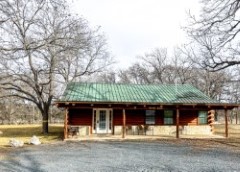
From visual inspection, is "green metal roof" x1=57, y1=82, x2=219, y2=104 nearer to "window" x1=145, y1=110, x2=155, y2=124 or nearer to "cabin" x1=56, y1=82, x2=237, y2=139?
"cabin" x1=56, y1=82, x2=237, y2=139

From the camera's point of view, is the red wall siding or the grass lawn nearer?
the grass lawn

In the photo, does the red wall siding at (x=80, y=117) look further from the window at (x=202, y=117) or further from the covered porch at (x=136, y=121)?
the window at (x=202, y=117)

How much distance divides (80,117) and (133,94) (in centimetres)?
473

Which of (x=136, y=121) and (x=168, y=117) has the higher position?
(x=168, y=117)

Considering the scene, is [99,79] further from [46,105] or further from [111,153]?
[111,153]

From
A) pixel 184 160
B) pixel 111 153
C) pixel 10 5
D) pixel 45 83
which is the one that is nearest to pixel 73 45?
pixel 10 5

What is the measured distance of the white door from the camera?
82.5 ft

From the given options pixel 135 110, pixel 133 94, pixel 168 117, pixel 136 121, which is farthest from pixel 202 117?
pixel 133 94

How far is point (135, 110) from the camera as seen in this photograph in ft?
84.9

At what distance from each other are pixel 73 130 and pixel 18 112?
3832 cm

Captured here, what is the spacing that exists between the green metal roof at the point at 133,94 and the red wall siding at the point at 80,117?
4.83 ft

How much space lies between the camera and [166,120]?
26.2m

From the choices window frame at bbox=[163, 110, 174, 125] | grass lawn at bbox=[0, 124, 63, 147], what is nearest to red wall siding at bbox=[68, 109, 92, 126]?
grass lawn at bbox=[0, 124, 63, 147]

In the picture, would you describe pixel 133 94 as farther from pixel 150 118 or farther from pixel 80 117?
pixel 80 117
